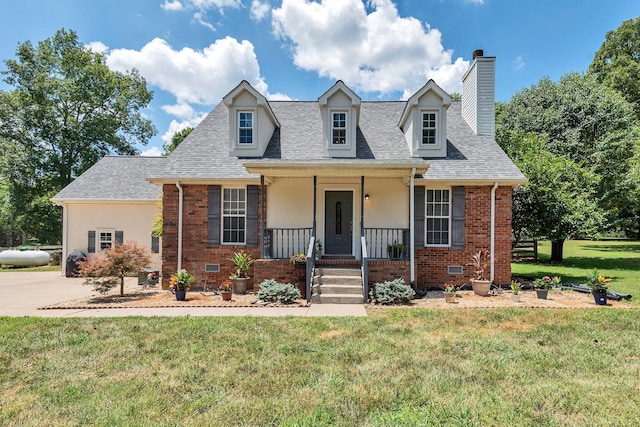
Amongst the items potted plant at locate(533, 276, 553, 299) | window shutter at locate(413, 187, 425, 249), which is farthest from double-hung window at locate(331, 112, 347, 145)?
potted plant at locate(533, 276, 553, 299)

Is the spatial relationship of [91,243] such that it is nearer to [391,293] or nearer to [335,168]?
[335,168]

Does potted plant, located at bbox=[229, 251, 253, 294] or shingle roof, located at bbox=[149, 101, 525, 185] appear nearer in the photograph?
potted plant, located at bbox=[229, 251, 253, 294]

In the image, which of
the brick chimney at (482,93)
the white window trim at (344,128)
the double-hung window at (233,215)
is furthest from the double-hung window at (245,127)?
the brick chimney at (482,93)

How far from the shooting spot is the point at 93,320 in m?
6.64

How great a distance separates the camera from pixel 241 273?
9789mm

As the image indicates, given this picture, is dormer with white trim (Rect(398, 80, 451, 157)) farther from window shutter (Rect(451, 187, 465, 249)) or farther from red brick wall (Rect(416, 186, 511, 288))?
red brick wall (Rect(416, 186, 511, 288))

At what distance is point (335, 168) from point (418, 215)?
10.3 ft

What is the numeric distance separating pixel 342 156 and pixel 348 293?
464 cm

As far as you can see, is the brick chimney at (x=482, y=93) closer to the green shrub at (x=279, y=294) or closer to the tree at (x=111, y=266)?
the green shrub at (x=279, y=294)

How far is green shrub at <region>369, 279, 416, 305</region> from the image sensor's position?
26.8 feet

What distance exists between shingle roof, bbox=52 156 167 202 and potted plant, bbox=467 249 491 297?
1213 cm

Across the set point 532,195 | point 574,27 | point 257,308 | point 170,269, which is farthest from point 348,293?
point 574,27

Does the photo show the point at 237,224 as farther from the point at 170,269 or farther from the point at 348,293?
the point at 348,293

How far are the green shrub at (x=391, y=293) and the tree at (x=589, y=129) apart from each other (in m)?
12.4
